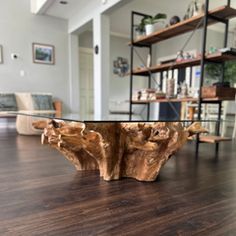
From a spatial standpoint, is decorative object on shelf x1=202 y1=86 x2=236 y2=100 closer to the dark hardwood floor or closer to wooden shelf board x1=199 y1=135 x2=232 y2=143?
wooden shelf board x1=199 y1=135 x2=232 y2=143

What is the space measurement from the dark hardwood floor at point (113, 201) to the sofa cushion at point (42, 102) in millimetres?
2719

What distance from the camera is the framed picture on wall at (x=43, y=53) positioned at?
4790 millimetres

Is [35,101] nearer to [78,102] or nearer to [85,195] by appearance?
[78,102]

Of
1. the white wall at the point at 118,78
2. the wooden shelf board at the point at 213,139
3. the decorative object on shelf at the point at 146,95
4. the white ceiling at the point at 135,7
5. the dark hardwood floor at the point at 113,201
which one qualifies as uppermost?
the white ceiling at the point at 135,7

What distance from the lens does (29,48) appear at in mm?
4723

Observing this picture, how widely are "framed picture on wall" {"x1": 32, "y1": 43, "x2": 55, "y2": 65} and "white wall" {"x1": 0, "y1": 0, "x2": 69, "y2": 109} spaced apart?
0.08 meters

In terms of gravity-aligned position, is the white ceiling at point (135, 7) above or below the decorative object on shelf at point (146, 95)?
above

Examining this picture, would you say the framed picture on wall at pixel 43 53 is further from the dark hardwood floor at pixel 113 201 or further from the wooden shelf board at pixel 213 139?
the wooden shelf board at pixel 213 139

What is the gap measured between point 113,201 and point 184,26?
2202 mm

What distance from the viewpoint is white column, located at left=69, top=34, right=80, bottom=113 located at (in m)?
5.19

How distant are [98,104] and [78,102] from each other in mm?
1694

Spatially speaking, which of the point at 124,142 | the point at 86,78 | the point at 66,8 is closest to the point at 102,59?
the point at 66,8

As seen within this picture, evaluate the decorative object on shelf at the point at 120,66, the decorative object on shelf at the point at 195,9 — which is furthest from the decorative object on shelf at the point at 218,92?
the decorative object on shelf at the point at 120,66

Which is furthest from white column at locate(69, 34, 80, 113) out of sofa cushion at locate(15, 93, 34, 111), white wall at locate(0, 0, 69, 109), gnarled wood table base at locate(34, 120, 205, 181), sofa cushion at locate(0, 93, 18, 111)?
gnarled wood table base at locate(34, 120, 205, 181)
